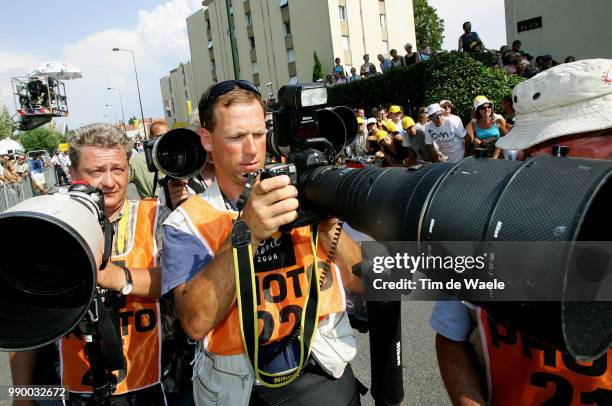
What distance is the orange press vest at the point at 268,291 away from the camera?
1.38m

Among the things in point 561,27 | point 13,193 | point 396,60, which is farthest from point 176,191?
point 561,27

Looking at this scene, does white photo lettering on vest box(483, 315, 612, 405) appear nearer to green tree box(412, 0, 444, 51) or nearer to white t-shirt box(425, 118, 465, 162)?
white t-shirt box(425, 118, 465, 162)

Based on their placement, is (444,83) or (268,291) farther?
(444,83)

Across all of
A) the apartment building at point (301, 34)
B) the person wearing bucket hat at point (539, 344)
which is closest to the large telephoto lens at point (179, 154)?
the person wearing bucket hat at point (539, 344)

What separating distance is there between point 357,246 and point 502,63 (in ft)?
44.3

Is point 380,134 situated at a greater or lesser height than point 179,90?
lesser

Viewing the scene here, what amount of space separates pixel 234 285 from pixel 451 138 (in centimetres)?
702

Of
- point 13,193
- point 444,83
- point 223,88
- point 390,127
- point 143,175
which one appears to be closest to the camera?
point 223,88

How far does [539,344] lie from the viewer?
1.17 m

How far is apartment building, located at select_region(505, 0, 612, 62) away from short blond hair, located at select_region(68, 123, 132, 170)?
668 inches

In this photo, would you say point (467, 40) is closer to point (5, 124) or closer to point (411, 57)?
point (411, 57)

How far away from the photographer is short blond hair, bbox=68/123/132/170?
2.03m

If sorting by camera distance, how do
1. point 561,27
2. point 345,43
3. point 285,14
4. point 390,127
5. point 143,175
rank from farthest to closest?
point 285,14 < point 345,43 < point 561,27 < point 390,127 < point 143,175

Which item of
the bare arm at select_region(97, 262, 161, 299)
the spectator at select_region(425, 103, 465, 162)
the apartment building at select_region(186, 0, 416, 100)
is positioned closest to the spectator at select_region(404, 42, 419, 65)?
the spectator at select_region(425, 103, 465, 162)
